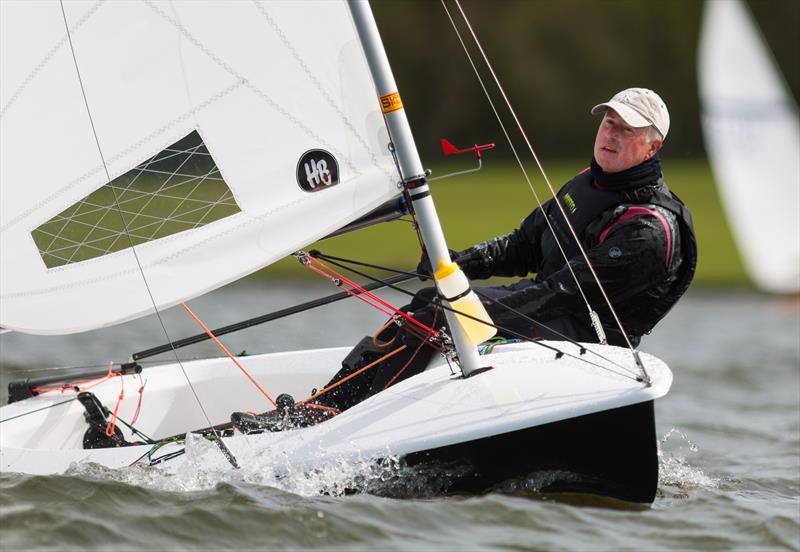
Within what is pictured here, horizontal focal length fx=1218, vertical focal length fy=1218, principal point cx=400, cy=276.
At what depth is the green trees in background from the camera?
20797mm

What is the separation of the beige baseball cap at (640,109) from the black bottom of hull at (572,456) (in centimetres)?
89

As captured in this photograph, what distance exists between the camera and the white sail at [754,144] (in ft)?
23.6

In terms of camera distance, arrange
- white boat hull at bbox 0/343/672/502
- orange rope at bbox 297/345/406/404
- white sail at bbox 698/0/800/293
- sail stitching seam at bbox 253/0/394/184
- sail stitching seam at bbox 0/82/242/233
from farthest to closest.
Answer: white sail at bbox 698/0/800/293
orange rope at bbox 297/345/406/404
sail stitching seam at bbox 0/82/242/233
sail stitching seam at bbox 253/0/394/184
white boat hull at bbox 0/343/672/502

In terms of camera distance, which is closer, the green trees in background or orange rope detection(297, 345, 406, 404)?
orange rope detection(297, 345, 406, 404)

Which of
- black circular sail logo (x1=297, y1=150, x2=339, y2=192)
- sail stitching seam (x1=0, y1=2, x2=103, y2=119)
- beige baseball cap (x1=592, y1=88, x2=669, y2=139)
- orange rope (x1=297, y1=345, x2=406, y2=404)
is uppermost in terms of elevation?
sail stitching seam (x1=0, y1=2, x2=103, y2=119)

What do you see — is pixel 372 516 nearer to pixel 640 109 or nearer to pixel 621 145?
pixel 621 145

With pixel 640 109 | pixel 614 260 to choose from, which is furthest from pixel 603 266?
pixel 640 109

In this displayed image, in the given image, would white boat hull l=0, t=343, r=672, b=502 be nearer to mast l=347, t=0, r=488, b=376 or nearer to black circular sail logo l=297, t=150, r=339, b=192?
mast l=347, t=0, r=488, b=376

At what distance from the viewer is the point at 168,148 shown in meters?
3.63

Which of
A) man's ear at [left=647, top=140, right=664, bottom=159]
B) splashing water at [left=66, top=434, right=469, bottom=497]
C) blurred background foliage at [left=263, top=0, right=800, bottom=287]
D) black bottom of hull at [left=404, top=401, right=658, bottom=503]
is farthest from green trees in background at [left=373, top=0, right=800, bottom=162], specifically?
splashing water at [left=66, top=434, right=469, bottom=497]

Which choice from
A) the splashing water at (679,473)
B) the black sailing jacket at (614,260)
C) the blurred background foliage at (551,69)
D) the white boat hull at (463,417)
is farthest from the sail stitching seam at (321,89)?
the blurred background foliage at (551,69)

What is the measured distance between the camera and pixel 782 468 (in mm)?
4641

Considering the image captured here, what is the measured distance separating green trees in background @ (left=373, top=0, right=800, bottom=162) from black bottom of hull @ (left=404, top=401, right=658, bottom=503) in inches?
683

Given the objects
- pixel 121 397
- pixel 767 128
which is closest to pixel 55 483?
pixel 121 397
